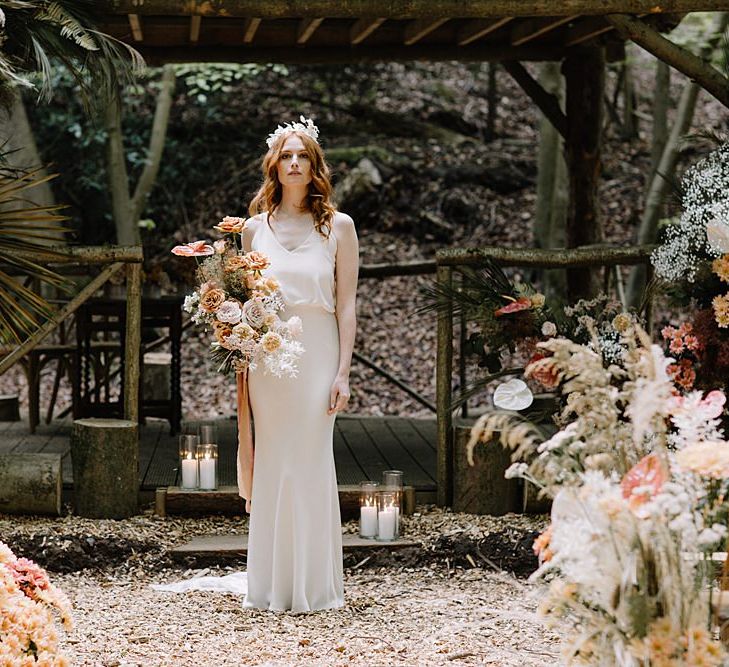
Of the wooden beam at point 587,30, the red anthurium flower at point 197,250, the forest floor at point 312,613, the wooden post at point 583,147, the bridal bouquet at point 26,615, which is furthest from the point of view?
the wooden post at point 583,147

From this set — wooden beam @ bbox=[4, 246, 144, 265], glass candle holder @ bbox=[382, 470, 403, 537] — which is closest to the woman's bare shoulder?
glass candle holder @ bbox=[382, 470, 403, 537]

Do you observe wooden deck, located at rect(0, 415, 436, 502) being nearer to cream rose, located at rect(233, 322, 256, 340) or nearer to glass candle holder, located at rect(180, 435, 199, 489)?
glass candle holder, located at rect(180, 435, 199, 489)

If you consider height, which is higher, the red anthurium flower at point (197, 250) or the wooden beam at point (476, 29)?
the wooden beam at point (476, 29)

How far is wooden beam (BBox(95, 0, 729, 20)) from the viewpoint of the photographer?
6109 mm

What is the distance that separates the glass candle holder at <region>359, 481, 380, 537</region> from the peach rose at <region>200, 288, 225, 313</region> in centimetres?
160

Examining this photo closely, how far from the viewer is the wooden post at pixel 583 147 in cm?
856

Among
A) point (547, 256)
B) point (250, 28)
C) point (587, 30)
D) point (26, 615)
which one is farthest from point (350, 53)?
point (26, 615)

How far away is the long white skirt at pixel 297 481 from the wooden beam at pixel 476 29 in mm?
3271

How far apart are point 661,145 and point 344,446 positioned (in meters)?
5.83

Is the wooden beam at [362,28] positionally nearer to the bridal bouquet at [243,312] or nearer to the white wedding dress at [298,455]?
the white wedding dress at [298,455]

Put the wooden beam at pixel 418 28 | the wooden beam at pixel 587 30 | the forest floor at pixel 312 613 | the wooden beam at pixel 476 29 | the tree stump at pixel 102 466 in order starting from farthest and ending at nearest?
the wooden beam at pixel 587 30
the wooden beam at pixel 476 29
the wooden beam at pixel 418 28
the tree stump at pixel 102 466
the forest floor at pixel 312 613

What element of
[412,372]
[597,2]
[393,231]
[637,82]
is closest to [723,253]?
[597,2]

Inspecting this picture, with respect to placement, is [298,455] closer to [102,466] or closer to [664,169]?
[102,466]

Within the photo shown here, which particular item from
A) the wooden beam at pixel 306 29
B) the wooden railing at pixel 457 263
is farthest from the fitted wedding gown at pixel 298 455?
the wooden beam at pixel 306 29
